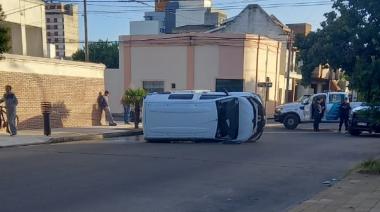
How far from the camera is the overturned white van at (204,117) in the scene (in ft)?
54.7

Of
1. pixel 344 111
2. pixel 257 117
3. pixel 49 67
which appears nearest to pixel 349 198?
pixel 257 117

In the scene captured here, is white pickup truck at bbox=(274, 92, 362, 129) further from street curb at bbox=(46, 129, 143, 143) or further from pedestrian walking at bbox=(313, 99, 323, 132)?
street curb at bbox=(46, 129, 143, 143)

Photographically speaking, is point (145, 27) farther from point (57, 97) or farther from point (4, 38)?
point (4, 38)

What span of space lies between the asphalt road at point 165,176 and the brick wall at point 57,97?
15.5ft

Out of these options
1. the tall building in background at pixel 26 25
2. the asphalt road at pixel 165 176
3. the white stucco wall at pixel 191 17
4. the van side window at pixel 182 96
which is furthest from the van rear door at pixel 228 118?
the white stucco wall at pixel 191 17

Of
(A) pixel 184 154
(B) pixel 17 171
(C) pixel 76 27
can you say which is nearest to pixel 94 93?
(A) pixel 184 154

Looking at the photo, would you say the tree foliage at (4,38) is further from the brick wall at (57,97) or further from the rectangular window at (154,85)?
the rectangular window at (154,85)

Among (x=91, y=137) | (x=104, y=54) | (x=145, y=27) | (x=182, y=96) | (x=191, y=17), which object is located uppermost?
(x=191, y=17)

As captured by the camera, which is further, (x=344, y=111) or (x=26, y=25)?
(x=26, y=25)

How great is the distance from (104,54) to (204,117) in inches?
1770

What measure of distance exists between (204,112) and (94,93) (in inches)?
345

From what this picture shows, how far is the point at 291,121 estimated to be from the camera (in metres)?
26.2

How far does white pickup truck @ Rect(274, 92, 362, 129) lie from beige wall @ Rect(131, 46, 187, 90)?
10684 millimetres

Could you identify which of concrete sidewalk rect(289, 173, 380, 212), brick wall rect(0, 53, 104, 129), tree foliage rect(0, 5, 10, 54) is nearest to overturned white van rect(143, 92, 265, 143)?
brick wall rect(0, 53, 104, 129)
